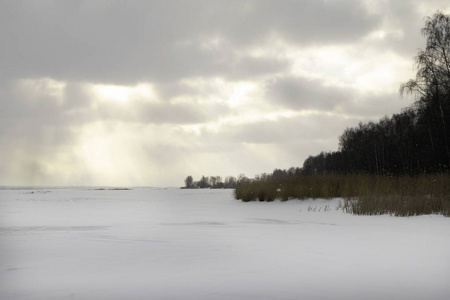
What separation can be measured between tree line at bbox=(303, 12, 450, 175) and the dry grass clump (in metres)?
2.55

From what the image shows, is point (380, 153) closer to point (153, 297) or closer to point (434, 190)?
point (434, 190)

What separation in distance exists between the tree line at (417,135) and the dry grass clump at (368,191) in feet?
8.36

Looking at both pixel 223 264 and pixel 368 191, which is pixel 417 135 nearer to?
pixel 368 191

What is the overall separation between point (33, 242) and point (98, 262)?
2.27m

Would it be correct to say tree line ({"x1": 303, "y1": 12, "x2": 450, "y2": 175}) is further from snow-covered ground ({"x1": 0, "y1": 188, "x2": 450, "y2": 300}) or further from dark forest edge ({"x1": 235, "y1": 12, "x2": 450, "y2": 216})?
snow-covered ground ({"x1": 0, "y1": 188, "x2": 450, "y2": 300})

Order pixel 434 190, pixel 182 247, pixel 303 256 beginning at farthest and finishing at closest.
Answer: pixel 434 190, pixel 182 247, pixel 303 256

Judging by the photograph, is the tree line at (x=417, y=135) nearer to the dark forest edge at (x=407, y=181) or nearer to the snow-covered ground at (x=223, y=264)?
the dark forest edge at (x=407, y=181)

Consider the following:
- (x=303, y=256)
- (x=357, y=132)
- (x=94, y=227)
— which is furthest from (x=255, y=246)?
(x=357, y=132)

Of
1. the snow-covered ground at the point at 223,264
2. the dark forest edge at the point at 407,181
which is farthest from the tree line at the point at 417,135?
the snow-covered ground at the point at 223,264

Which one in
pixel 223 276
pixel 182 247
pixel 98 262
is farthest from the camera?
pixel 182 247

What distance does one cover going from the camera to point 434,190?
1320cm

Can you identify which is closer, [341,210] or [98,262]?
[98,262]

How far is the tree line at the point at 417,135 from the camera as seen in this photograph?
20.0m

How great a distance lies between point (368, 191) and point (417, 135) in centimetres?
2517
